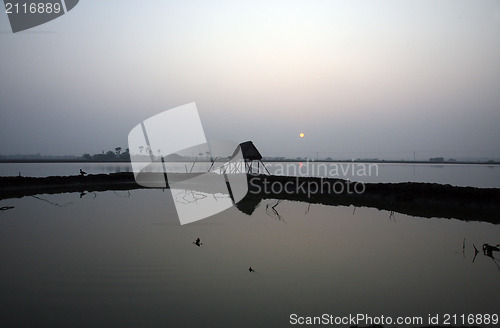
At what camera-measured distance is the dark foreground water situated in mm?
5668

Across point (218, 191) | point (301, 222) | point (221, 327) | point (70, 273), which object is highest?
point (218, 191)

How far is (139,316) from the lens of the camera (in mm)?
5430

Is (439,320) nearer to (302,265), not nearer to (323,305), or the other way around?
(323,305)

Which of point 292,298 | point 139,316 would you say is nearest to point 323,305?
point 292,298

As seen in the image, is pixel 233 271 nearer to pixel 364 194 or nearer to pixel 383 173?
pixel 364 194

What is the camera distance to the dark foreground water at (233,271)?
18.6ft

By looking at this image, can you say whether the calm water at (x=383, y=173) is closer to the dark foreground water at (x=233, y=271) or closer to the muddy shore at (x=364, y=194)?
the muddy shore at (x=364, y=194)

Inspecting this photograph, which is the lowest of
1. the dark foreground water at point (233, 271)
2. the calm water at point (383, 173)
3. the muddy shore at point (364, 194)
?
the dark foreground water at point (233, 271)

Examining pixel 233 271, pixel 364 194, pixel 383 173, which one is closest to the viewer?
pixel 233 271

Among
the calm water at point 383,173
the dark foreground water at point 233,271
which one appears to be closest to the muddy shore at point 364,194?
the dark foreground water at point 233,271

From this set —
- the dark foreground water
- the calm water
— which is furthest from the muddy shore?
the calm water

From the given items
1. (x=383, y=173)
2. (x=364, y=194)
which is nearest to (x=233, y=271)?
(x=364, y=194)

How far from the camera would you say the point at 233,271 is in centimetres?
778

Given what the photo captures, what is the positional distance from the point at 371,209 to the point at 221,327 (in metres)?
14.2
